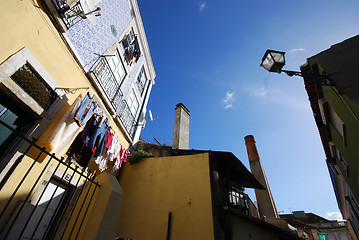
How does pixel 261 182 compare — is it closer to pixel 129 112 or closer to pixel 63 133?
pixel 129 112

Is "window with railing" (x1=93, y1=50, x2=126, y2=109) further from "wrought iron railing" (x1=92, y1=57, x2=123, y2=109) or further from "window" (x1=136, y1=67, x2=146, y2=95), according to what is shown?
"window" (x1=136, y1=67, x2=146, y2=95)

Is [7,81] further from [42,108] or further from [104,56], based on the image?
[104,56]

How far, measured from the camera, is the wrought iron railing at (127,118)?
8.77 metres

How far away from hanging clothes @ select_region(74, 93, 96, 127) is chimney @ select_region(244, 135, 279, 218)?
657 inches

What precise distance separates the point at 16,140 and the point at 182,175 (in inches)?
217

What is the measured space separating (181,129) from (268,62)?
7.38 metres

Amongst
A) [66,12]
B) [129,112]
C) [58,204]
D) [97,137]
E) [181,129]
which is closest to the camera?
[58,204]

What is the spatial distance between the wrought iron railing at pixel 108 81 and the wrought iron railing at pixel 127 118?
524 millimetres

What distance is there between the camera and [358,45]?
200 inches

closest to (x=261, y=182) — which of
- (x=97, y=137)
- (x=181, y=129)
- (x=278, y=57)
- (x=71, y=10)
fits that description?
(x=181, y=129)

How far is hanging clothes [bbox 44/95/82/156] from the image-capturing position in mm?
4230

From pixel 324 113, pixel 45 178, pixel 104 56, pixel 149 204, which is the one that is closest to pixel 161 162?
pixel 149 204

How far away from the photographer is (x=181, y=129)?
1120cm

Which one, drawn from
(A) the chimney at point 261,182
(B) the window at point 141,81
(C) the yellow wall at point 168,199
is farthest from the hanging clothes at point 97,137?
(A) the chimney at point 261,182
